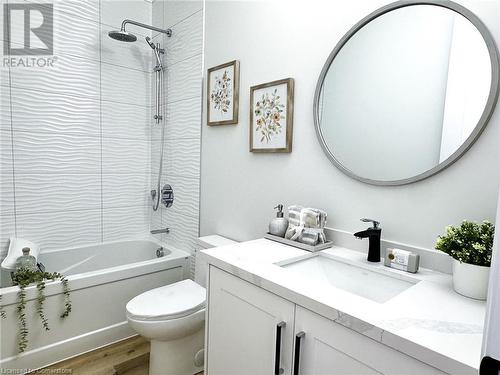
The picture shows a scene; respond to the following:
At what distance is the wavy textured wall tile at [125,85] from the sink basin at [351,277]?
A: 2.20 meters

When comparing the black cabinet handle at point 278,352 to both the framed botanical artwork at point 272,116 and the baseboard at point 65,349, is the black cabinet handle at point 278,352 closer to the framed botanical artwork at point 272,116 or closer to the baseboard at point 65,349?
the framed botanical artwork at point 272,116

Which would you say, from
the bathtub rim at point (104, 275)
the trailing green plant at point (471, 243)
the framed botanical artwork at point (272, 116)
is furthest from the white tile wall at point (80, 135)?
the trailing green plant at point (471, 243)

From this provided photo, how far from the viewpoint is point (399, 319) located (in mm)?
733

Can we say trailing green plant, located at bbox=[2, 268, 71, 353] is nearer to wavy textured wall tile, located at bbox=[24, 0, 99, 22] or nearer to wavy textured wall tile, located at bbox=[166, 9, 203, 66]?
wavy textured wall tile, located at bbox=[166, 9, 203, 66]

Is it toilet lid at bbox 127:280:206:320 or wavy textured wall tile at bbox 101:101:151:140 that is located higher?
wavy textured wall tile at bbox 101:101:151:140

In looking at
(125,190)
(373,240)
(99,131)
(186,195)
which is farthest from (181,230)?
(373,240)

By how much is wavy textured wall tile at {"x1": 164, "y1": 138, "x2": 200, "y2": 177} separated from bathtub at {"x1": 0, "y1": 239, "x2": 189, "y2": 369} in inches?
25.8

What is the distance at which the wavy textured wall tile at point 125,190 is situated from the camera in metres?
2.60

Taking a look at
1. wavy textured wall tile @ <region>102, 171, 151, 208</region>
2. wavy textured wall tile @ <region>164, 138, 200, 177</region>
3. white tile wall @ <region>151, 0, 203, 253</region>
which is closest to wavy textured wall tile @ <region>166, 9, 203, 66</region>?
white tile wall @ <region>151, 0, 203, 253</region>

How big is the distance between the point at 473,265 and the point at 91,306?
2.05 meters

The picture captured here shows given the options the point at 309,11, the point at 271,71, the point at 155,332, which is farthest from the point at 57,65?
the point at 155,332

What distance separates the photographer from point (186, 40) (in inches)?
91.4

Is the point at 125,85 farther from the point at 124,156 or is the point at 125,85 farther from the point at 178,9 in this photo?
the point at 178,9

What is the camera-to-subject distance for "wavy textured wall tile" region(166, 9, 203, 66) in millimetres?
2178
